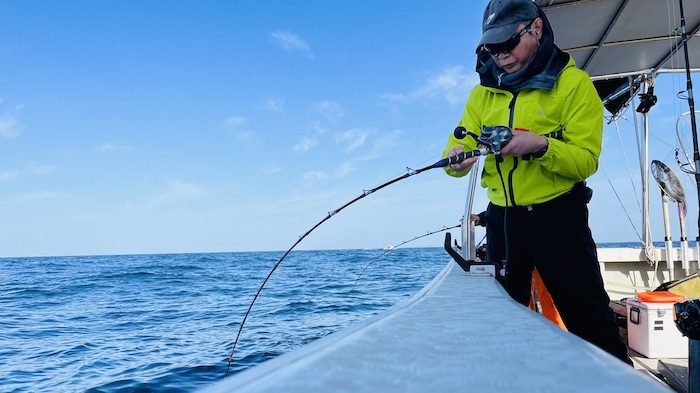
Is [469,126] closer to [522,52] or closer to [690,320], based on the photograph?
[522,52]

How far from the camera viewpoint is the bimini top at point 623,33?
401 cm

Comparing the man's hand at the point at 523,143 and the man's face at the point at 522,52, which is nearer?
the man's hand at the point at 523,143

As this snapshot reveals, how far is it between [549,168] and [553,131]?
0.23 metres

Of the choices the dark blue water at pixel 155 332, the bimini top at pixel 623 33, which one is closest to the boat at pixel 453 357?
the bimini top at pixel 623 33

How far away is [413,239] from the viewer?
596 centimetres

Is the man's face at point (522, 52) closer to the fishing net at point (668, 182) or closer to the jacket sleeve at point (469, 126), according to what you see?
Answer: the jacket sleeve at point (469, 126)

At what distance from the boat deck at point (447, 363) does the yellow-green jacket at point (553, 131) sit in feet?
3.71

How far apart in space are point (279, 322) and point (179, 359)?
233 centimetres

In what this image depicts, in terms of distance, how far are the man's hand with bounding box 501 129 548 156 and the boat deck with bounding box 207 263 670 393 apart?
3.12ft

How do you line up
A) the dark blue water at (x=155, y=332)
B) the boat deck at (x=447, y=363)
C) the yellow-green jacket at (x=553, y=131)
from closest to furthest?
the boat deck at (x=447, y=363), the yellow-green jacket at (x=553, y=131), the dark blue water at (x=155, y=332)

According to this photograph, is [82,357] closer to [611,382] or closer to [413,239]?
[413,239]

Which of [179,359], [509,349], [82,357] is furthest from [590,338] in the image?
[82,357]

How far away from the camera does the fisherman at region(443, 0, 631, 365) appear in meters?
1.83

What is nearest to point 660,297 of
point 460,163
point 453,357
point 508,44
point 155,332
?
point 460,163
